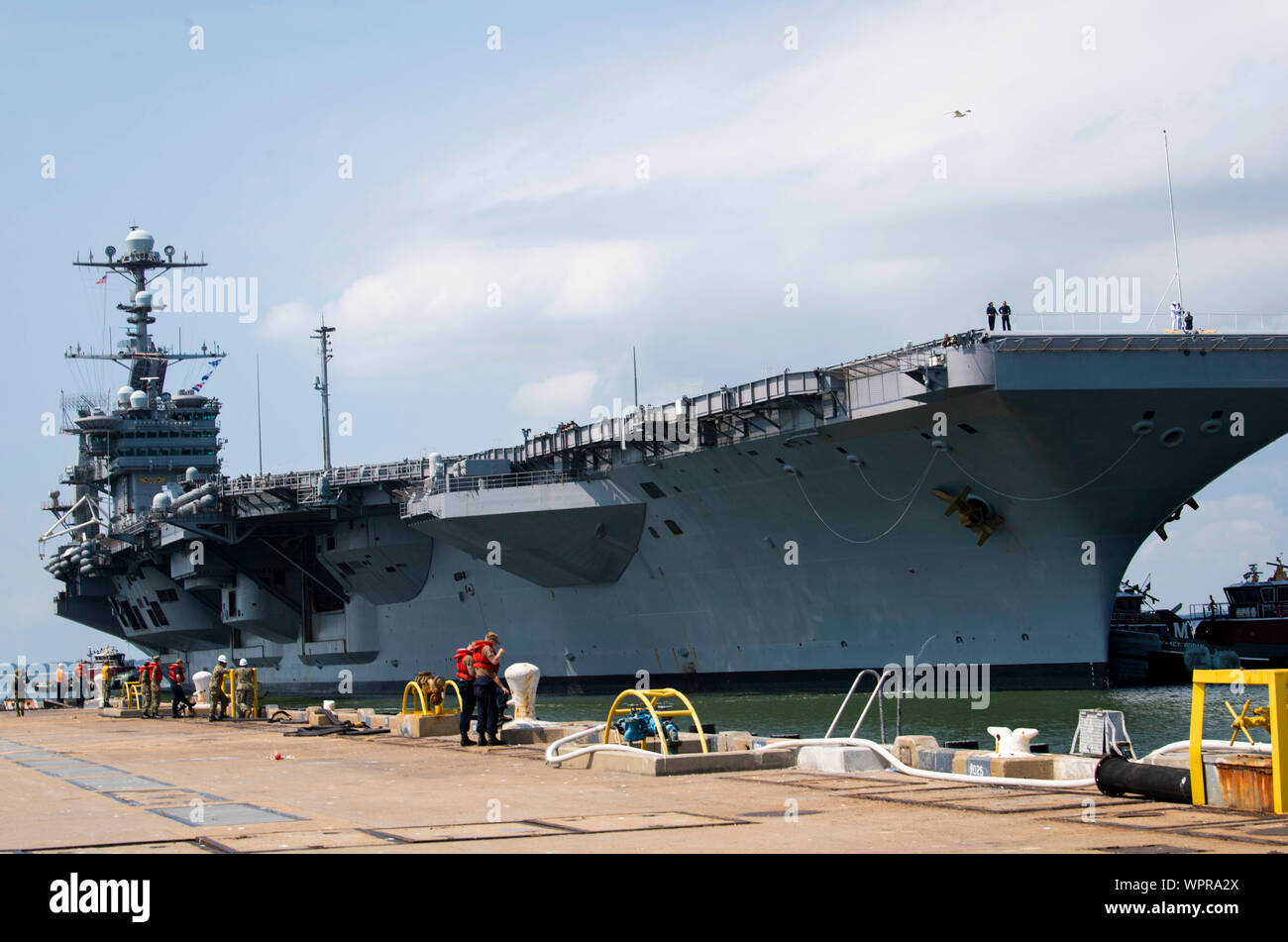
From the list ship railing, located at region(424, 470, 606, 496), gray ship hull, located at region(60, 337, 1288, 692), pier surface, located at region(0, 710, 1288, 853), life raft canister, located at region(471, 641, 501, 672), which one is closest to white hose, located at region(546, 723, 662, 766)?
pier surface, located at region(0, 710, 1288, 853)

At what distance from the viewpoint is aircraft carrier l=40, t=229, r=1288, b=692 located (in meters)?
23.9

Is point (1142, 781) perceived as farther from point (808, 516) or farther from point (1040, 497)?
point (808, 516)

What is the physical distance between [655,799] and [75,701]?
3270 centimetres

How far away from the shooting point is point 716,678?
31.7 metres

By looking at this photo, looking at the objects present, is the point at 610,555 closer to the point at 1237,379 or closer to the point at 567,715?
the point at 567,715

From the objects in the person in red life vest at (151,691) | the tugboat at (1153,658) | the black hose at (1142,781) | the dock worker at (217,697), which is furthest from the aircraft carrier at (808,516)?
the black hose at (1142,781)

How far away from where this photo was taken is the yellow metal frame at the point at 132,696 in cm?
2686

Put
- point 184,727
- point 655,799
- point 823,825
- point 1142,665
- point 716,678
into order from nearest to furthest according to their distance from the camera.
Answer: point 823,825 < point 655,799 < point 184,727 < point 716,678 < point 1142,665

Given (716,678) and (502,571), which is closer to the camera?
(716,678)

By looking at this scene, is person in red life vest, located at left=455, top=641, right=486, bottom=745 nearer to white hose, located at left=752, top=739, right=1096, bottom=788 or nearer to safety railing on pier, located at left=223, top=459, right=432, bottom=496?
white hose, located at left=752, top=739, right=1096, bottom=788

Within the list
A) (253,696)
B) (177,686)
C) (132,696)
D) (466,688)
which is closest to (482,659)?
(466,688)

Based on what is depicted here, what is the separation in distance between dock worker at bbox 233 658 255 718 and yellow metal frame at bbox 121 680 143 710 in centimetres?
495

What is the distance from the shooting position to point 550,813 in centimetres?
837
